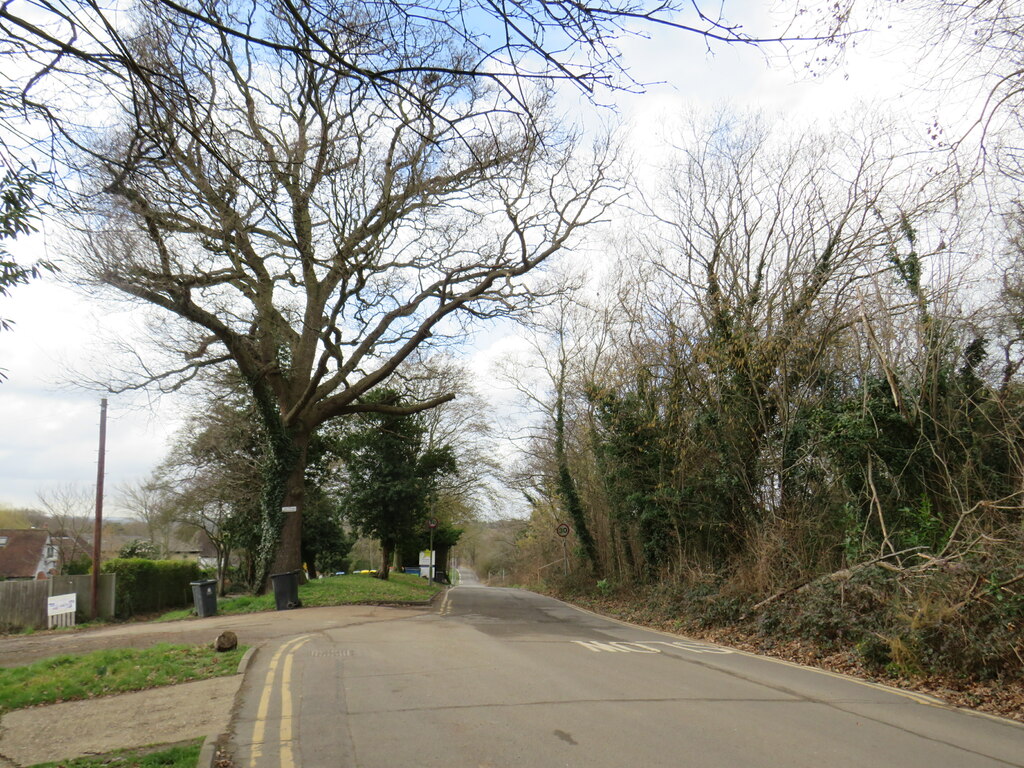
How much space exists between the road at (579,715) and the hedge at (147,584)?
18804 millimetres

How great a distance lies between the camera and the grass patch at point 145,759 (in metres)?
5.88

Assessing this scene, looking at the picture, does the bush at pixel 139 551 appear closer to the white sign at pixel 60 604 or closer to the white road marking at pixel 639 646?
the white sign at pixel 60 604

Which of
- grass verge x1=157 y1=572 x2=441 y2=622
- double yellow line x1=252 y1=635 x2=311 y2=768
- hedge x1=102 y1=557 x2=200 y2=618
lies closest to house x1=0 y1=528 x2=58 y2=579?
hedge x1=102 y1=557 x2=200 y2=618

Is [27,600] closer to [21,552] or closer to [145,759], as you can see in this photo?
[145,759]

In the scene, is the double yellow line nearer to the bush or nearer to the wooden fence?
the wooden fence

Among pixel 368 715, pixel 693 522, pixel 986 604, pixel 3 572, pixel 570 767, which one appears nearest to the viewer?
pixel 570 767

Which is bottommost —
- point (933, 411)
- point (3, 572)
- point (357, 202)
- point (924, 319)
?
point (3, 572)

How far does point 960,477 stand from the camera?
13.1 meters

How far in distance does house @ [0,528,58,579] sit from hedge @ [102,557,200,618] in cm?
2849

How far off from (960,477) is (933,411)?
4.21ft

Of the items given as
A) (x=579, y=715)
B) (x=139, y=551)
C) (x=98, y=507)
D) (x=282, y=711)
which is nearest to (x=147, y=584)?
(x=98, y=507)

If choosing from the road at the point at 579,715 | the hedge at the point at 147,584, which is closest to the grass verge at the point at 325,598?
the hedge at the point at 147,584

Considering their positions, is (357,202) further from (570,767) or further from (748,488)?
(570,767)

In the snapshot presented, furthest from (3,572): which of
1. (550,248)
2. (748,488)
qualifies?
(748,488)
